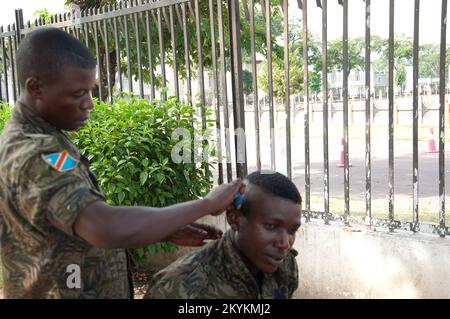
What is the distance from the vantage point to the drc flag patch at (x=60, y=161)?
56.7 inches

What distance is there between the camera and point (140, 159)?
4.28 metres

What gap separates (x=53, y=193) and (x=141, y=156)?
2841 mm

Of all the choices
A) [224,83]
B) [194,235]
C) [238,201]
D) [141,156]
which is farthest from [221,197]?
[224,83]

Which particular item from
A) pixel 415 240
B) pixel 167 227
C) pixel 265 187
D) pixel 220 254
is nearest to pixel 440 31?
pixel 415 240

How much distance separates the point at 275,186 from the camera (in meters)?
1.90

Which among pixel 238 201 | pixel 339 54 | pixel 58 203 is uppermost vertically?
pixel 339 54

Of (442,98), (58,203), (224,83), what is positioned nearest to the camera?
(58,203)

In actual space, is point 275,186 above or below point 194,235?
above

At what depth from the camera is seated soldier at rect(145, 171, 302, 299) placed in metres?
1.80

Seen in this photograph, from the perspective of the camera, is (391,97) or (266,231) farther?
(391,97)

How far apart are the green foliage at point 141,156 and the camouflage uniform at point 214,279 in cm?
230

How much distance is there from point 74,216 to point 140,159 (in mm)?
2887

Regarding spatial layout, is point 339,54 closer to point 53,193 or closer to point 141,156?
point 141,156

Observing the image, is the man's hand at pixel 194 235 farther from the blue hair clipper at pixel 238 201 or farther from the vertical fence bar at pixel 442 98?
the vertical fence bar at pixel 442 98
